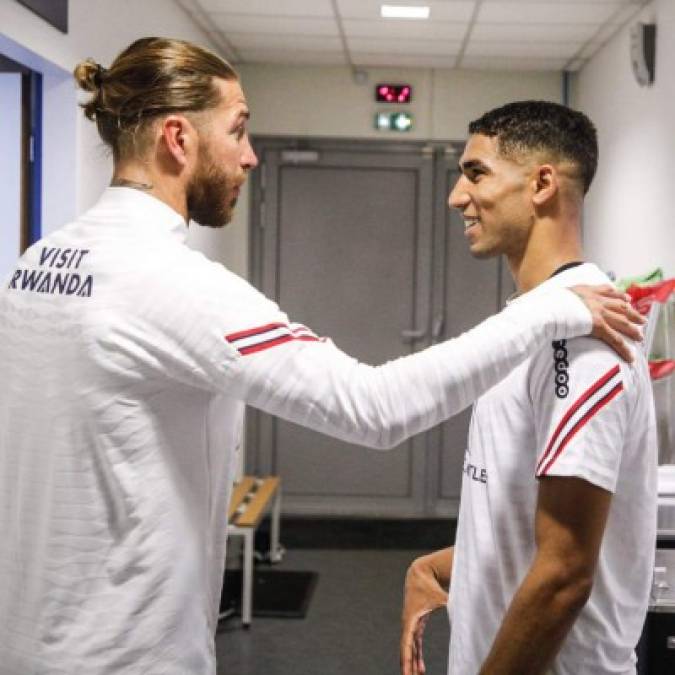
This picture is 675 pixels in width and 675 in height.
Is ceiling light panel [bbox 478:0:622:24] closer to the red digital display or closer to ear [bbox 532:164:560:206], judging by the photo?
the red digital display

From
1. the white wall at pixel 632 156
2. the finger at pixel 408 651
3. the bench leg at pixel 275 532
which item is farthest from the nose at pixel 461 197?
the bench leg at pixel 275 532

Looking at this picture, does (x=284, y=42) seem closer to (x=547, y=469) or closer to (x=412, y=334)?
(x=412, y=334)

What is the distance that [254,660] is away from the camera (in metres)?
3.64

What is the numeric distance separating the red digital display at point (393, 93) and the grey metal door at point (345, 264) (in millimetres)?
290

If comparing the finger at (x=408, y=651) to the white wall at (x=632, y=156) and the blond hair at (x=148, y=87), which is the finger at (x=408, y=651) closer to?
the blond hair at (x=148, y=87)

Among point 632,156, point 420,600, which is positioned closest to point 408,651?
point 420,600

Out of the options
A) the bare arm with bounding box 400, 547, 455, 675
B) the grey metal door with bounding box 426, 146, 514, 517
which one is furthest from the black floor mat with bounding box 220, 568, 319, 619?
the bare arm with bounding box 400, 547, 455, 675

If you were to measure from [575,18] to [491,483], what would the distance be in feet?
12.3

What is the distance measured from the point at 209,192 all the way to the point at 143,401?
34 cm

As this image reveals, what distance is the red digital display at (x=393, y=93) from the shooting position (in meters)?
5.75

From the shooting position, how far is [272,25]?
488cm

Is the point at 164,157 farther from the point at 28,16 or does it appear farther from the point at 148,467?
the point at 28,16

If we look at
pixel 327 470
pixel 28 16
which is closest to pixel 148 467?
pixel 28 16

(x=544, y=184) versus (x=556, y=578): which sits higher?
(x=544, y=184)
